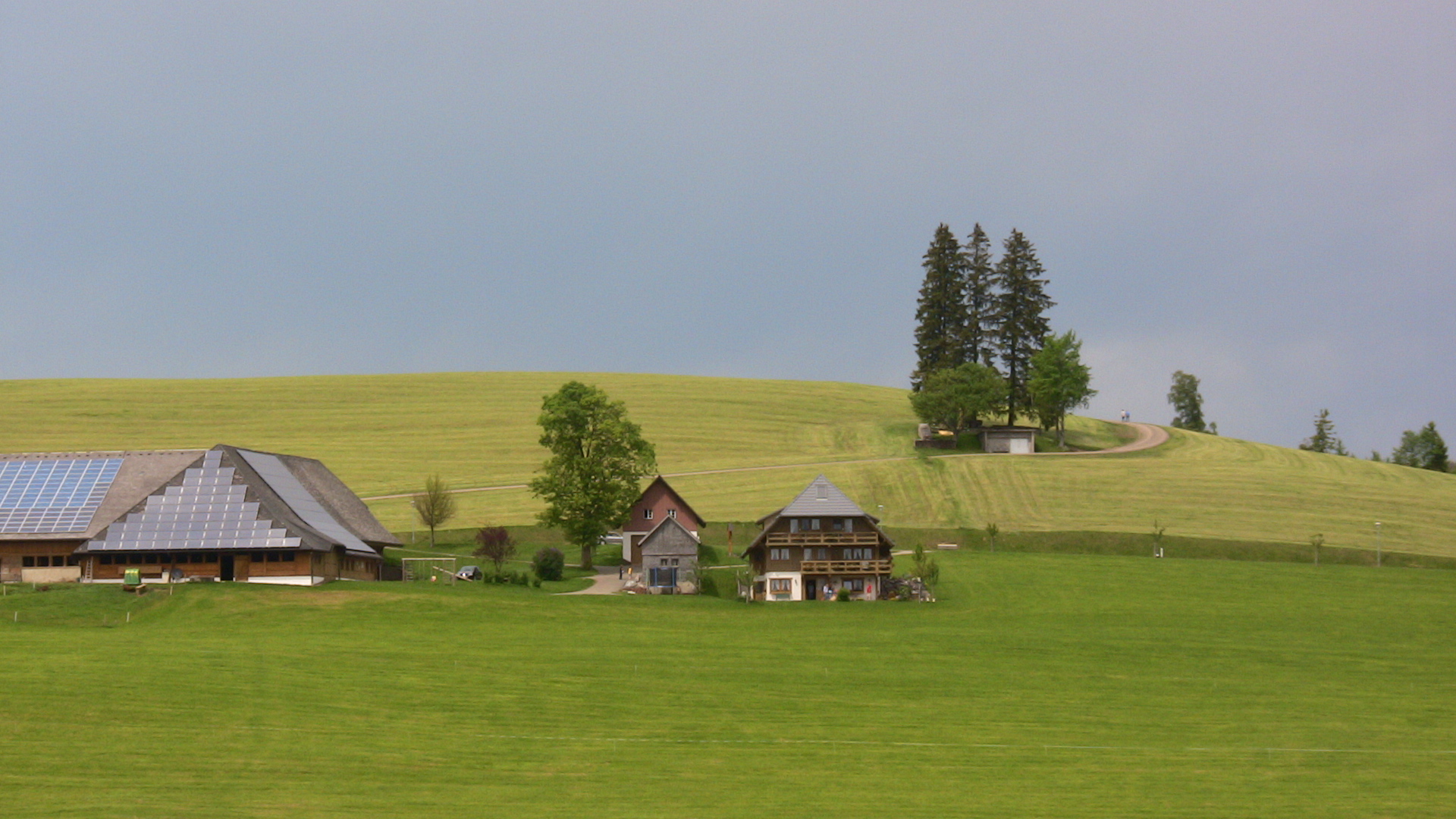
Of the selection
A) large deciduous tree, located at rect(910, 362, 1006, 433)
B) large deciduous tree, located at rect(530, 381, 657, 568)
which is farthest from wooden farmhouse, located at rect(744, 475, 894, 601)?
large deciduous tree, located at rect(910, 362, 1006, 433)

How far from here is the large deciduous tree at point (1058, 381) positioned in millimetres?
127938

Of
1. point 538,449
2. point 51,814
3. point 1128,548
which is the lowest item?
point 51,814

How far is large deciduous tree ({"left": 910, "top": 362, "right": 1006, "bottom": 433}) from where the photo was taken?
12575cm

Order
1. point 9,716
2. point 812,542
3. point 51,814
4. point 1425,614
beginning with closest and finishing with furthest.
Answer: point 51,814 < point 9,716 < point 1425,614 < point 812,542

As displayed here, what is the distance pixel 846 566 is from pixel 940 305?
65873mm

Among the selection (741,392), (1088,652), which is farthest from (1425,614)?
(741,392)

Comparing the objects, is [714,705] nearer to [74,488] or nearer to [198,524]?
[198,524]

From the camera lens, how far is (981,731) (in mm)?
43562

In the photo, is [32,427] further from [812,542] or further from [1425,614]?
[1425,614]

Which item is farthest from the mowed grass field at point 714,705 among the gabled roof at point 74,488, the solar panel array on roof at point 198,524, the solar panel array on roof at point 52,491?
the solar panel array on roof at point 52,491

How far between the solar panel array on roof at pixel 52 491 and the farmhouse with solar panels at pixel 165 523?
0.07 m

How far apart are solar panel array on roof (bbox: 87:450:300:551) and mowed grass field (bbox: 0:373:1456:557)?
80.8ft

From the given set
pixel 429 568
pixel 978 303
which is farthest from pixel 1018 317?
pixel 429 568

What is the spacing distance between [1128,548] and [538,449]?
5400 cm
